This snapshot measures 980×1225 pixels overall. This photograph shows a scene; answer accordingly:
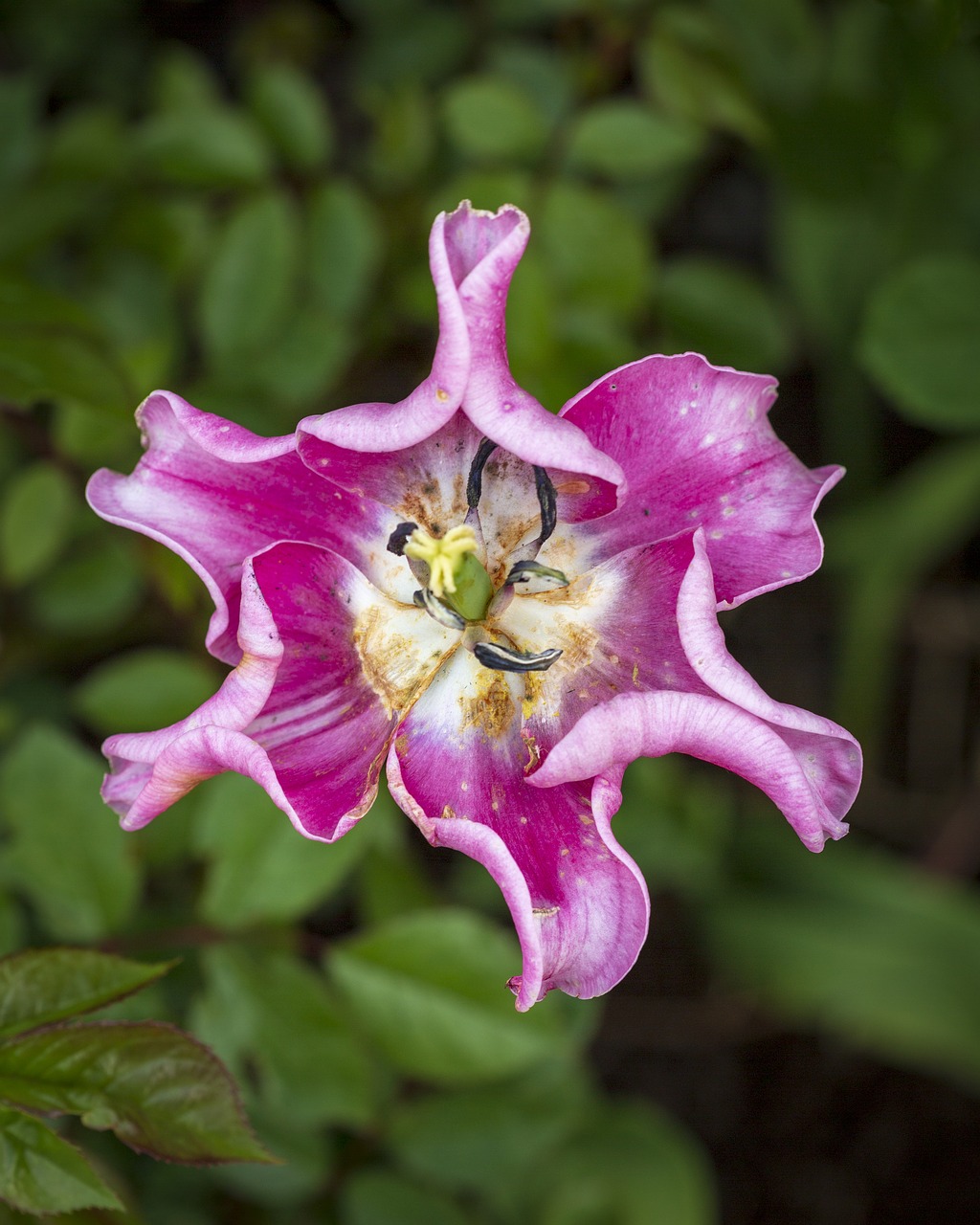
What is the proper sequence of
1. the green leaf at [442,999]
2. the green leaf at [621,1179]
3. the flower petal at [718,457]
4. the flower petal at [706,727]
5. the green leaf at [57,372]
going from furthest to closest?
the green leaf at [621,1179] < the green leaf at [442,999] < the green leaf at [57,372] < the flower petal at [718,457] < the flower petal at [706,727]

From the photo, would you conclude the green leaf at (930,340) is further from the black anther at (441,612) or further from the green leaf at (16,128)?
the green leaf at (16,128)

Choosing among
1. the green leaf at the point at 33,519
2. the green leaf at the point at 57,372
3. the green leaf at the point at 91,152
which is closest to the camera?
the green leaf at the point at 57,372

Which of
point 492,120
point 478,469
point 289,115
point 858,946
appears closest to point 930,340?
point 492,120

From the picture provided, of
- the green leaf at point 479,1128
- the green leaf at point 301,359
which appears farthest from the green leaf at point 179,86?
the green leaf at point 479,1128

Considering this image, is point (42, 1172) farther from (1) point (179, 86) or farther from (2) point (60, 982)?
(1) point (179, 86)

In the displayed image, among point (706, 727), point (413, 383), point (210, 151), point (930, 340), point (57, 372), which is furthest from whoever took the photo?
point (413, 383)

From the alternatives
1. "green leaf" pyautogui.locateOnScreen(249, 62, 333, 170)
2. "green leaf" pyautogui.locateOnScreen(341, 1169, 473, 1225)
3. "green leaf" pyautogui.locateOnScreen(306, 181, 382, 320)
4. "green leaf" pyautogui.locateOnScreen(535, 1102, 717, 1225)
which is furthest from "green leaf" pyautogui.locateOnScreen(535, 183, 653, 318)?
"green leaf" pyautogui.locateOnScreen(535, 1102, 717, 1225)
